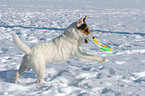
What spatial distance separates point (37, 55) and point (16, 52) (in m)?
2.19

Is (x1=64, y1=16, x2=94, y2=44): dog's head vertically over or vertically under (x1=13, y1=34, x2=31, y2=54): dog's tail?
over

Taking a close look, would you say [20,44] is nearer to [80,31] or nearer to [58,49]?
[58,49]

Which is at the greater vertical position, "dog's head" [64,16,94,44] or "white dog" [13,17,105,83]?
"dog's head" [64,16,94,44]

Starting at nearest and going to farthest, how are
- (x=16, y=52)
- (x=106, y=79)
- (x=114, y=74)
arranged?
(x=106, y=79) < (x=114, y=74) < (x=16, y=52)

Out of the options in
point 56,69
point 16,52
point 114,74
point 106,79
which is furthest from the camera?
point 16,52

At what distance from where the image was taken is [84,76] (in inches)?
115

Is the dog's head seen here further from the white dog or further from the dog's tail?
the dog's tail

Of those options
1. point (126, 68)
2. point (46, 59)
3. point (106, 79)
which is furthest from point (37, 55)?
point (126, 68)

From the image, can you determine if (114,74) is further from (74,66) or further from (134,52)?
(134,52)

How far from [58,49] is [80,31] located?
377 mm

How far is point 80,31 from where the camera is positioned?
2.37 m

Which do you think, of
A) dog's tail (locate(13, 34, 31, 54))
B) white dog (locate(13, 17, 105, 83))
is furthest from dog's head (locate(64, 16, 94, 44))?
dog's tail (locate(13, 34, 31, 54))

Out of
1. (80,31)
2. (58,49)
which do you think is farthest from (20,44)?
(80,31)

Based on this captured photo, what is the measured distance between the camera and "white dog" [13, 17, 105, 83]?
2.33 metres
